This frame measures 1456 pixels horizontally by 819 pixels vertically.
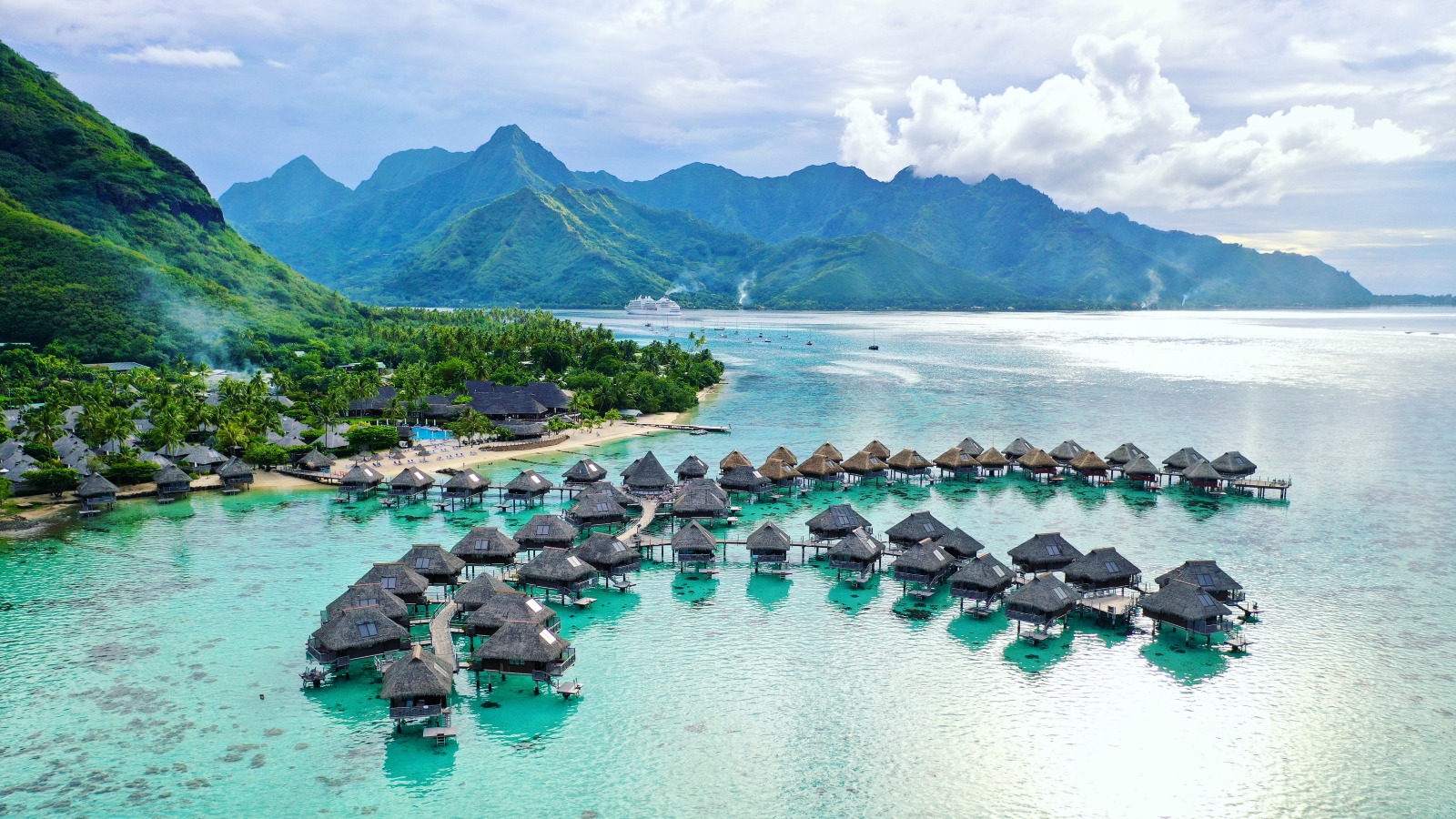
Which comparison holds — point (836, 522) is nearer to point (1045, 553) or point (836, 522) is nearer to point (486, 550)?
point (1045, 553)

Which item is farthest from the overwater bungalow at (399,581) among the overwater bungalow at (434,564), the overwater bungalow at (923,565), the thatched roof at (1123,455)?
the thatched roof at (1123,455)

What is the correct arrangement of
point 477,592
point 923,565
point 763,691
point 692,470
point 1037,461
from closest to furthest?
point 763,691, point 477,592, point 923,565, point 692,470, point 1037,461

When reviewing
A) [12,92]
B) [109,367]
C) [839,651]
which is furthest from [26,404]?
[12,92]

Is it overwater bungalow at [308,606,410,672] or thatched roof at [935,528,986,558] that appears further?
thatched roof at [935,528,986,558]

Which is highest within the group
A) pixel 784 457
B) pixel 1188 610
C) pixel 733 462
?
pixel 784 457

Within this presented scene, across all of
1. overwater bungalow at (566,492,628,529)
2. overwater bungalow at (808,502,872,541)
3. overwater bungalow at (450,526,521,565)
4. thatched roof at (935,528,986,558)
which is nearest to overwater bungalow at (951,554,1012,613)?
thatched roof at (935,528,986,558)

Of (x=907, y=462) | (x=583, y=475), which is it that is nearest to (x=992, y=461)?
(x=907, y=462)

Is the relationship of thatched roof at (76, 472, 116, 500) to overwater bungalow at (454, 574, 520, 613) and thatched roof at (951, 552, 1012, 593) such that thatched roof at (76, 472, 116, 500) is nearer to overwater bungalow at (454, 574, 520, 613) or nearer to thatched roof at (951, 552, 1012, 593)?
overwater bungalow at (454, 574, 520, 613)

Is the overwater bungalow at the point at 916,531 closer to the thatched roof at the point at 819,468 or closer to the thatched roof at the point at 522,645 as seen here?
the thatched roof at the point at 819,468
